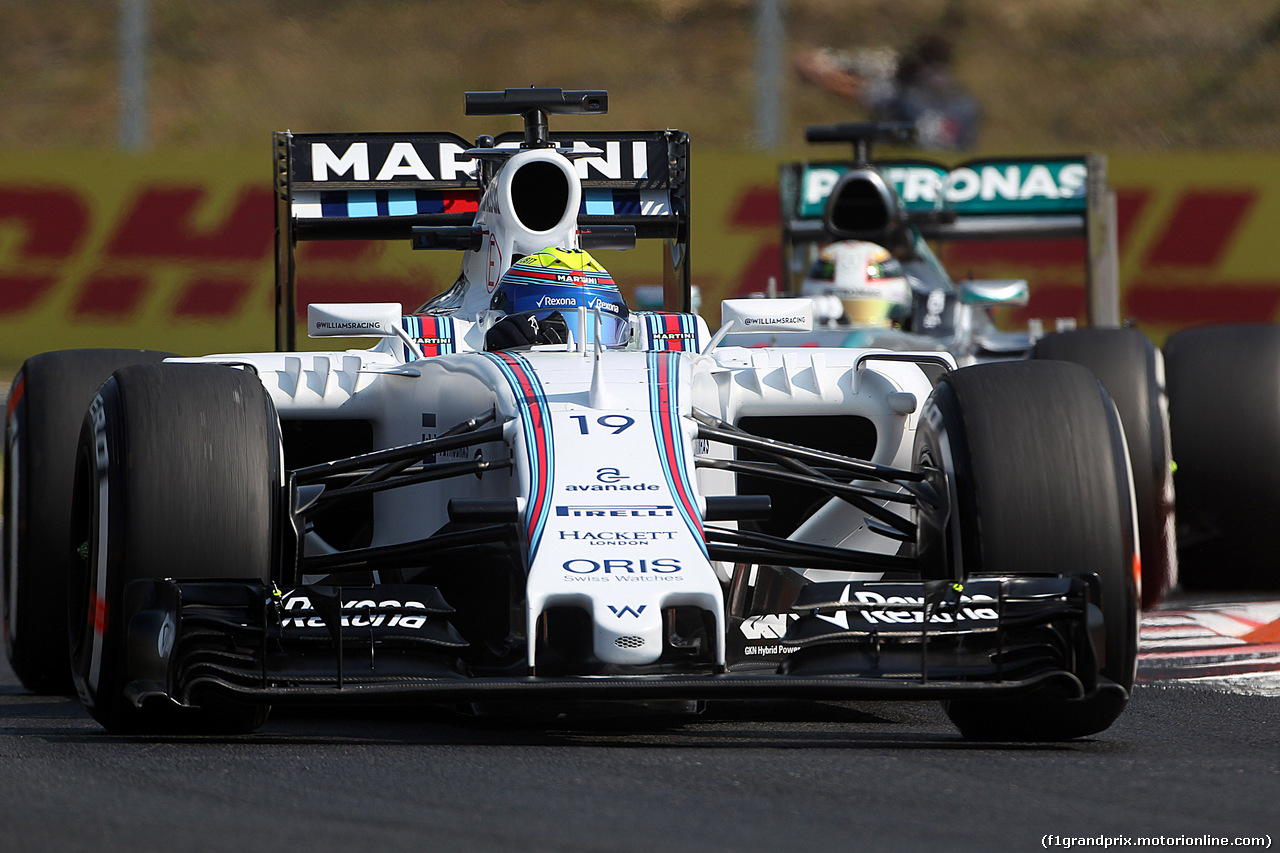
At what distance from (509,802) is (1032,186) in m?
9.35

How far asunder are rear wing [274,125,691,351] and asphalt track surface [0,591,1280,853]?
301 centimetres

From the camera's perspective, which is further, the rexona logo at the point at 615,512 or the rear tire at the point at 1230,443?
the rear tire at the point at 1230,443

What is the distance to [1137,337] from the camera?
841 cm

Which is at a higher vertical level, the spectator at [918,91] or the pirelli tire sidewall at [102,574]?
the spectator at [918,91]

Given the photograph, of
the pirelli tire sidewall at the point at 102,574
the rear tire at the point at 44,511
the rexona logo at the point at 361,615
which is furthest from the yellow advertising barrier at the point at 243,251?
the rexona logo at the point at 361,615

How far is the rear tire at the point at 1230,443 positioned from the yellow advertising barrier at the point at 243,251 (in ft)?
25.3

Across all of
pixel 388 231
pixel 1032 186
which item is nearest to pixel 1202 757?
pixel 388 231

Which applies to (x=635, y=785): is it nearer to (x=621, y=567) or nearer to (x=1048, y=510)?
(x=621, y=567)

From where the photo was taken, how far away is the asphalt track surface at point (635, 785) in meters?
3.79

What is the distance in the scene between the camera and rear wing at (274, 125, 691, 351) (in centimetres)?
807

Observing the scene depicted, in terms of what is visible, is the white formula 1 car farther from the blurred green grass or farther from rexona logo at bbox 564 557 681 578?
the blurred green grass

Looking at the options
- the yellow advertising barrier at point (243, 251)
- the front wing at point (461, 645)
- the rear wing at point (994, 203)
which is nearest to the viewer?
the front wing at point (461, 645)

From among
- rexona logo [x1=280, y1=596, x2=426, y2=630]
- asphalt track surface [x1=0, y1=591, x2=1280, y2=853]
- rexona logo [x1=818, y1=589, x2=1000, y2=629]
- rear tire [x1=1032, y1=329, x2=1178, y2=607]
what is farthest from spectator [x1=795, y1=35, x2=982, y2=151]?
rexona logo [x1=280, y1=596, x2=426, y2=630]

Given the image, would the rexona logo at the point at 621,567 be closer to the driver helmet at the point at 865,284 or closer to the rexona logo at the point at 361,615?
the rexona logo at the point at 361,615
